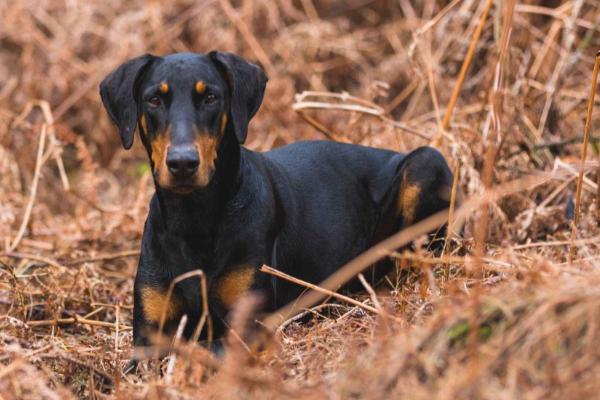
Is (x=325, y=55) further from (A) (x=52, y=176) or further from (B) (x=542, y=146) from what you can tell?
(B) (x=542, y=146)

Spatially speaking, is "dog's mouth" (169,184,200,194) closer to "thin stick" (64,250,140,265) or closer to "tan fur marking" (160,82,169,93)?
"tan fur marking" (160,82,169,93)

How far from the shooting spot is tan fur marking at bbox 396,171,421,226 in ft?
18.2

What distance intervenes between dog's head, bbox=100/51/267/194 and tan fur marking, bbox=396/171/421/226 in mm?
1357

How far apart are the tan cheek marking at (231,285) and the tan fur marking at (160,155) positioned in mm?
555

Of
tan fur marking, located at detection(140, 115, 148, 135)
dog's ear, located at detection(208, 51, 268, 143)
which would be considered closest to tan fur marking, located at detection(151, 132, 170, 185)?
tan fur marking, located at detection(140, 115, 148, 135)

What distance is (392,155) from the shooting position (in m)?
5.90

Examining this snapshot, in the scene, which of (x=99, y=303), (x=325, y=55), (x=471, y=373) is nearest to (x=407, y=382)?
(x=471, y=373)

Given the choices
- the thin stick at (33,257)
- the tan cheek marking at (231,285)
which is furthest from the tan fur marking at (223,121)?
the thin stick at (33,257)

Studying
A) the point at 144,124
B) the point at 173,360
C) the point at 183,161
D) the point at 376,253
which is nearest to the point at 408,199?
the point at 144,124

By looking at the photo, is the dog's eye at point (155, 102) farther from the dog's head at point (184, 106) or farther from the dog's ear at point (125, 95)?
the dog's ear at point (125, 95)

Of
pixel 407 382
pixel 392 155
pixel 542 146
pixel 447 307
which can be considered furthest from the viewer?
pixel 542 146

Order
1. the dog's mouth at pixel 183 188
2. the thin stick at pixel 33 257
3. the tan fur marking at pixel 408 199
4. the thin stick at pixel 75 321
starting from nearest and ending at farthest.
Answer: the dog's mouth at pixel 183 188 < the thin stick at pixel 75 321 < the tan fur marking at pixel 408 199 < the thin stick at pixel 33 257

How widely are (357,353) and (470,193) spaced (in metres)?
2.82

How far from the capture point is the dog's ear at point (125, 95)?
4.38 metres
